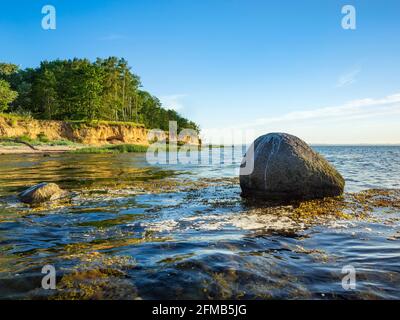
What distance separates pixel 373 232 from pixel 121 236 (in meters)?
4.87

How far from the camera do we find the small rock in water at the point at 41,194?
9.20 meters

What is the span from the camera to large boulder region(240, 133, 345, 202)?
31.4 feet

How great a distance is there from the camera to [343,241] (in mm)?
5672

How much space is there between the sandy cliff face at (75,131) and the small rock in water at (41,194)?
42766 millimetres

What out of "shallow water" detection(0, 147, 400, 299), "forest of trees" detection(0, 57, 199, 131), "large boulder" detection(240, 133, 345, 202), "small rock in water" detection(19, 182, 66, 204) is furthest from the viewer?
"forest of trees" detection(0, 57, 199, 131)

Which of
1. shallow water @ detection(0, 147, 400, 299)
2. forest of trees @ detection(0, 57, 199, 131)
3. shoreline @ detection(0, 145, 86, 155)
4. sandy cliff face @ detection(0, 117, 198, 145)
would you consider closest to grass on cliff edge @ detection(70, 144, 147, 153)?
shoreline @ detection(0, 145, 86, 155)

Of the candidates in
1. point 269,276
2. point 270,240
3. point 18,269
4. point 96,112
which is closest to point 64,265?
point 18,269

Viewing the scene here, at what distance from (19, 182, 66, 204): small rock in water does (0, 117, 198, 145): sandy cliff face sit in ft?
140

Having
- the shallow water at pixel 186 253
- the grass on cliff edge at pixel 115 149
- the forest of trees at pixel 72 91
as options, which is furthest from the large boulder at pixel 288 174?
the forest of trees at pixel 72 91

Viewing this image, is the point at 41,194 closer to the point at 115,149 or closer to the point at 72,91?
the point at 115,149

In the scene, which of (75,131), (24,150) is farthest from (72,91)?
(24,150)

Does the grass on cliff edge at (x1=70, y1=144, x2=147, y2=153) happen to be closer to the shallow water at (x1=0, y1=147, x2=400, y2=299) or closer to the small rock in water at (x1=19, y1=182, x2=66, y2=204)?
the small rock in water at (x1=19, y1=182, x2=66, y2=204)

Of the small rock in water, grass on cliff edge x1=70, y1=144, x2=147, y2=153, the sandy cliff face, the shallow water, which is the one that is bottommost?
the shallow water

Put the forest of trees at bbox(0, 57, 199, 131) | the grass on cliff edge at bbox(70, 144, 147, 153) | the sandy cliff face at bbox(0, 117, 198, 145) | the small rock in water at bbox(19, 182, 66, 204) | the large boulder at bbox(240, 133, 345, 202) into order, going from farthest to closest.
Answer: the forest of trees at bbox(0, 57, 199, 131)
the sandy cliff face at bbox(0, 117, 198, 145)
the grass on cliff edge at bbox(70, 144, 147, 153)
the large boulder at bbox(240, 133, 345, 202)
the small rock in water at bbox(19, 182, 66, 204)
